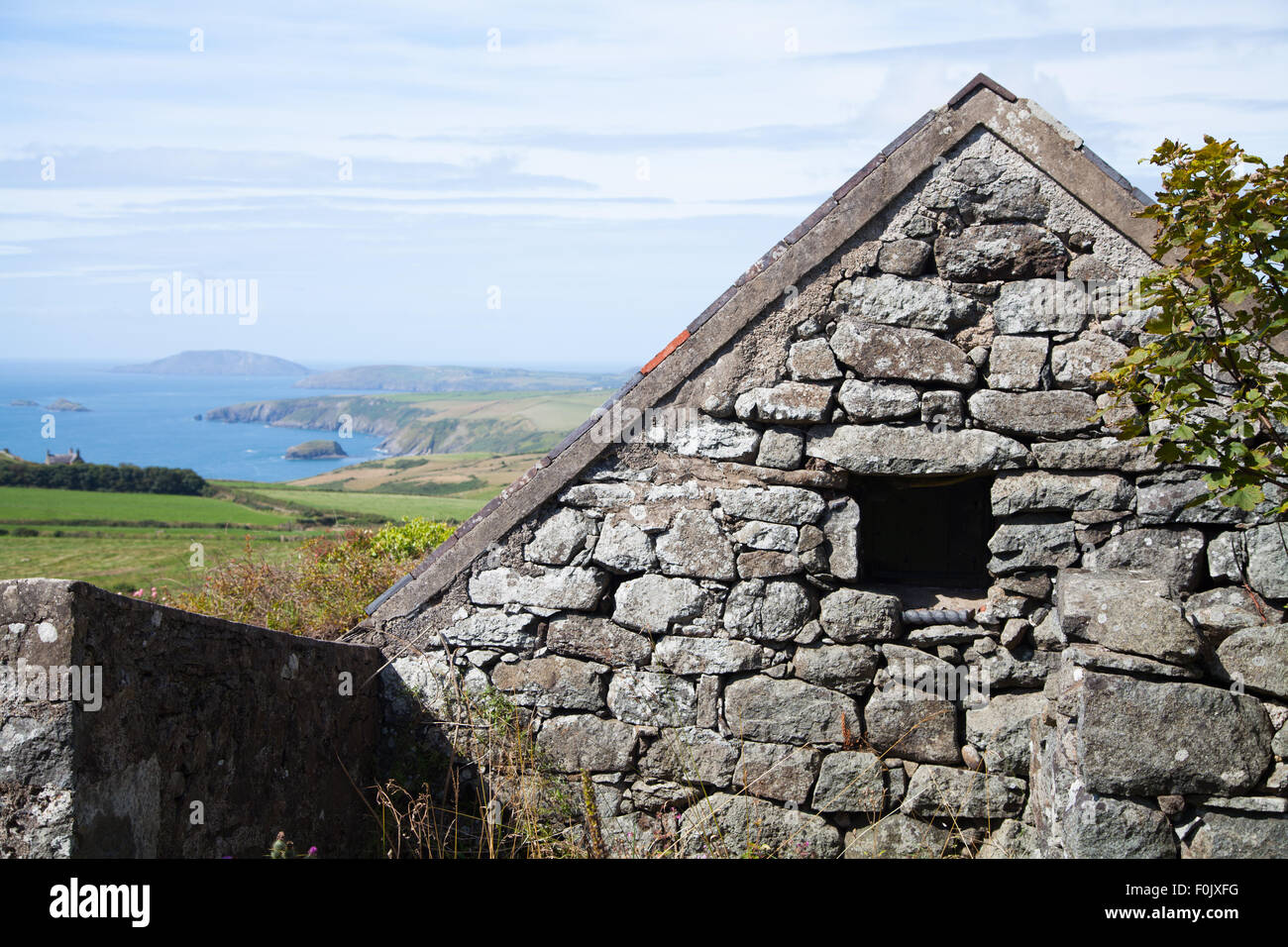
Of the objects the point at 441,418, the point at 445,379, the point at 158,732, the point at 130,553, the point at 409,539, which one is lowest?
the point at 158,732

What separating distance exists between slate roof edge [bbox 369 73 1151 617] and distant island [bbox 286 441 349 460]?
3140 centimetres

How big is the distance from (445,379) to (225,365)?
6097 cm

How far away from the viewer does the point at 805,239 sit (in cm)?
503

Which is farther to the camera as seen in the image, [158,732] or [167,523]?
[167,523]

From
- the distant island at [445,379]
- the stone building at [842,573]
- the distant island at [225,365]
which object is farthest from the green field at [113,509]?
the distant island at [225,365]

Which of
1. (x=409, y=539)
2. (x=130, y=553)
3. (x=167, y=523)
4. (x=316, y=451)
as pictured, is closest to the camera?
(x=409, y=539)

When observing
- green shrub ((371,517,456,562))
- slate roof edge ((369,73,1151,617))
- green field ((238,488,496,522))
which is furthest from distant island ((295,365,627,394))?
Answer: slate roof edge ((369,73,1151,617))

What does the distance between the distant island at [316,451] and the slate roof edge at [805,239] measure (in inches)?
1236

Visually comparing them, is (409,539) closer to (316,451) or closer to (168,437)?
(316,451)

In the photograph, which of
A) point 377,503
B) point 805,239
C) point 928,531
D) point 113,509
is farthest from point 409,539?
point 377,503

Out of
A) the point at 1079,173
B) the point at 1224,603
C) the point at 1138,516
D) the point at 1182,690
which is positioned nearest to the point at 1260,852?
the point at 1182,690

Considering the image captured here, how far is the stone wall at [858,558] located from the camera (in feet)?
15.9

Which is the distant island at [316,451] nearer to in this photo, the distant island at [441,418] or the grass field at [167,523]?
the distant island at [441,418]

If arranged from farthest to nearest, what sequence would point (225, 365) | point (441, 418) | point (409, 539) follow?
point (225, 365)
point (441, 418)
point (409, 539)
